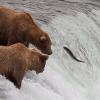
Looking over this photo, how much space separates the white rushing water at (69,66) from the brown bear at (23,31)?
51 centimetres

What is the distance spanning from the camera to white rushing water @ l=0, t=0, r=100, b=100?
694cm

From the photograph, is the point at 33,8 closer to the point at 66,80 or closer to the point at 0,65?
the point at 66,80

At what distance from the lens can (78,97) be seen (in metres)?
7.92

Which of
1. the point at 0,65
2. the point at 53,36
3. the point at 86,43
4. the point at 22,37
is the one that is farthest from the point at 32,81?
the point at 86,43

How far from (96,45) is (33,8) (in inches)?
66.6

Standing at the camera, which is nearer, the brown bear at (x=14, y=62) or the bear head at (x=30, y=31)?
the brown bear at (x=14, y=62)

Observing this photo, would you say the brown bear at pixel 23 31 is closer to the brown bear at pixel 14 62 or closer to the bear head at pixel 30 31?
the bear head at pixel 30 31

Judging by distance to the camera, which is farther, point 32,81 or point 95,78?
point 95,78

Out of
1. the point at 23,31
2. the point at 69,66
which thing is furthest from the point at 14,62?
the point at 69,66

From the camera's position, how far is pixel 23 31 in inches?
280

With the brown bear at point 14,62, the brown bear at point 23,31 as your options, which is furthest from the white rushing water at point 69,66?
the brown bear at point 23,31

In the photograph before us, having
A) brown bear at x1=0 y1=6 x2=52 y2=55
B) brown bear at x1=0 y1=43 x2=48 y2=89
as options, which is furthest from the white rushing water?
brown bear at x1=0 y1=6 x2=52 y2=55

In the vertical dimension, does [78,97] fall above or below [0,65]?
below

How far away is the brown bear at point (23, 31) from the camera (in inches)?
279
